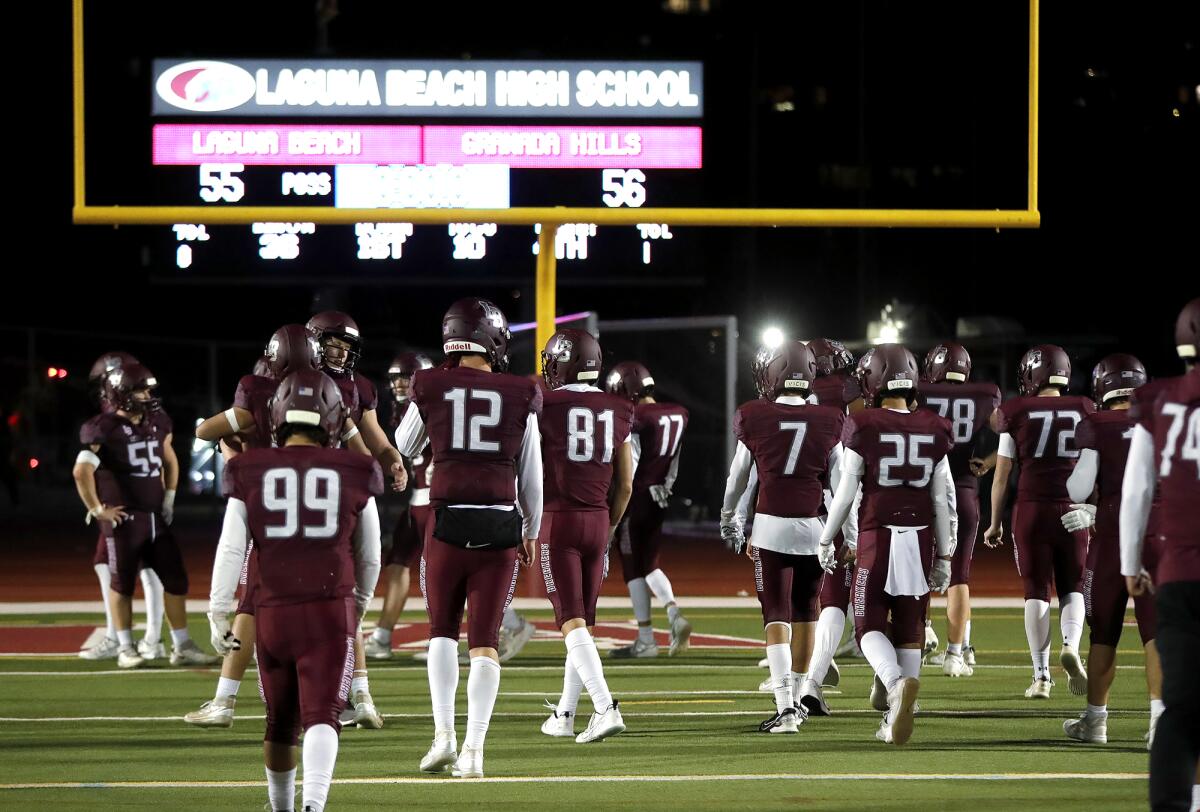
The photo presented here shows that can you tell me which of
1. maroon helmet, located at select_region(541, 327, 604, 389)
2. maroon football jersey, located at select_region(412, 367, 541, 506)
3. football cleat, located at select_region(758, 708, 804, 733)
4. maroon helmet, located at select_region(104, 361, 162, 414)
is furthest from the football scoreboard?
maroon football jersey, located at select_region(412, 367, 541, 506)

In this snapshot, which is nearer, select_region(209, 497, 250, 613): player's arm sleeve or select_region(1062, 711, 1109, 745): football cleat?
select_region(209, 497, 250, 613): player's arm sleeve

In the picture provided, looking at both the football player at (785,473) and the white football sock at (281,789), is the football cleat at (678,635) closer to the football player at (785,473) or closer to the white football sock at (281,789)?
the football player at (785,473)

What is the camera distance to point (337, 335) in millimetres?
8336

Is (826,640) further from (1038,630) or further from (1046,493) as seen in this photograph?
(1046,493)

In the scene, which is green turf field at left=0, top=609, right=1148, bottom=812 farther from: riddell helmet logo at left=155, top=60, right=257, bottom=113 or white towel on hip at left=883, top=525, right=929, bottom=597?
riddell helmet logo at left=155, top=60, right=257, bottom=113

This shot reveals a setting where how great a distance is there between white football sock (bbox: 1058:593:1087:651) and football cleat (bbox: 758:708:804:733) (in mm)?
1898

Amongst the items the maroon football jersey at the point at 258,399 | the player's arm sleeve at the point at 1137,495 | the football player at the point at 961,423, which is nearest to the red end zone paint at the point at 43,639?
the maroon football jersey at the point at 258,399

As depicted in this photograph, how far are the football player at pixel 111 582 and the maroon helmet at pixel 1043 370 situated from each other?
18.2 ft

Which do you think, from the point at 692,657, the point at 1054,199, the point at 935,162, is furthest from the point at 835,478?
the point at 935,162

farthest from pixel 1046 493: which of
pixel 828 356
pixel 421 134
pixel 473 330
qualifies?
pixel 421 134

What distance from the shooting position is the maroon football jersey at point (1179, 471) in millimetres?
5414

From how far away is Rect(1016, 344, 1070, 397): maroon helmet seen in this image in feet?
31.7

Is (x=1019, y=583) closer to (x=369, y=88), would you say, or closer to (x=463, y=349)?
(x=369, y=88)

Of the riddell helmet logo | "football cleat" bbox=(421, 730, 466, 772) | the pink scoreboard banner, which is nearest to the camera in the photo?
"football cleat" bbox=(421, 730, 466, 772)
